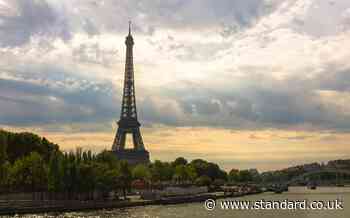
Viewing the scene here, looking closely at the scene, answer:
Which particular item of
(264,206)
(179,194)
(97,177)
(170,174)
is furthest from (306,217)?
(170,174)

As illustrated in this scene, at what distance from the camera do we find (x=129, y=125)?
450ft

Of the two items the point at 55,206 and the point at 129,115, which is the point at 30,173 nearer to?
the point at 55,206

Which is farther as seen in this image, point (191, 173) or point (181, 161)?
point (181, 161)

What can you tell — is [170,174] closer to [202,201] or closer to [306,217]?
[202,201]

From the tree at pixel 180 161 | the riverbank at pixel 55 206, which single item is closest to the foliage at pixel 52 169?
the riverbank at pixel 55 206

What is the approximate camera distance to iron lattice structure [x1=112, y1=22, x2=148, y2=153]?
138m

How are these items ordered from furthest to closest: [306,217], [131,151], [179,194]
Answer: [131,151]
[179,194]
[306,217]

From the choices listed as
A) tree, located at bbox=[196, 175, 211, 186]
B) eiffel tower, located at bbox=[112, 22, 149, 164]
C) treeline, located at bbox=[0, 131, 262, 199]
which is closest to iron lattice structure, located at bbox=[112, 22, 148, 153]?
eiffel tower, located at bbox=[112, 22, 149, 164]

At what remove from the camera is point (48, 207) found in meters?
66.1

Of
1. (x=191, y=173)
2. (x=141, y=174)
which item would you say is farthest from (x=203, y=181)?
(x=141, y=174)

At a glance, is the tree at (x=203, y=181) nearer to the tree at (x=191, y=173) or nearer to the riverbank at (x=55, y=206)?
the tree at (x=191, y=173)

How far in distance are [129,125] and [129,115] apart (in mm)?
3179

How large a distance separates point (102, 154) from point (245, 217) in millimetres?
36649

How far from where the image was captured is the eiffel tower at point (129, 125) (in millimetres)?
137375
